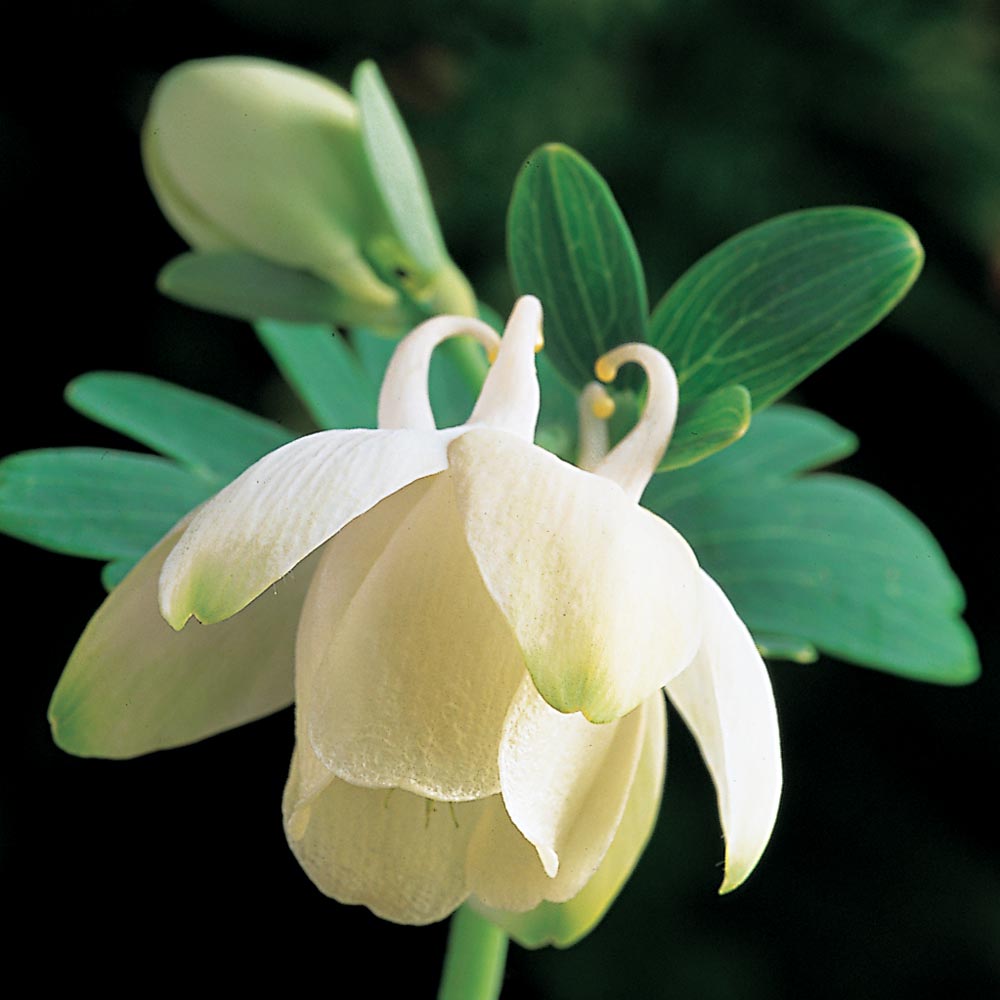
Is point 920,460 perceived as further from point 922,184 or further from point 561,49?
point 561,49

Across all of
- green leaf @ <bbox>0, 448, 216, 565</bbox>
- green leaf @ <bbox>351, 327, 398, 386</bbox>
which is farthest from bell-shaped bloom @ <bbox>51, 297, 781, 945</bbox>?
green leaf @ <bbox>351, 327, 398, 386</bbox>

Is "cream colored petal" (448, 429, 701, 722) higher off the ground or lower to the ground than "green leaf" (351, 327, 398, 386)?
higher

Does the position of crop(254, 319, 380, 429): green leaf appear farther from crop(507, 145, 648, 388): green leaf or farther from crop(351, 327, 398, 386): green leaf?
crop(507, 145, 648, 388): green leaf

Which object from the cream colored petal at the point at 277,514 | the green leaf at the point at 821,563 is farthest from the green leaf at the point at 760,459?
the cream colored petal at the point at 277,514

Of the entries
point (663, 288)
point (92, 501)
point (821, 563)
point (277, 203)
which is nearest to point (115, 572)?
point (92, 501)

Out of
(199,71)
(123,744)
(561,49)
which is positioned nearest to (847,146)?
(561,49)

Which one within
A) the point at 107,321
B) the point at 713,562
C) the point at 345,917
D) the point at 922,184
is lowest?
the point at 345,917

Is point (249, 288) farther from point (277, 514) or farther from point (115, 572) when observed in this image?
point (277, 514)
